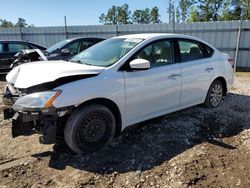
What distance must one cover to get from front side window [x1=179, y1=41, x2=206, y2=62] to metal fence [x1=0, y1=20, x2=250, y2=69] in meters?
6.61

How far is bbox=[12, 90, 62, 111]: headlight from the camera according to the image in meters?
3.26

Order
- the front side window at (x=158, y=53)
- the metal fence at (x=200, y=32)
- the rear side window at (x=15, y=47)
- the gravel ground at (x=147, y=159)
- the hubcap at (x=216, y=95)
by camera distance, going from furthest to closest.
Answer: the metal fence at (x=200, y=32), the rear side window at (x=15, y=47), the hubcap at (x=216, y=95), the front side window at (x=158, y=53), the gravel ground at (x=147, y=159)

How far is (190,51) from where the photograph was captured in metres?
5.11

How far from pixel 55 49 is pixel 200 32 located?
6.63 meters

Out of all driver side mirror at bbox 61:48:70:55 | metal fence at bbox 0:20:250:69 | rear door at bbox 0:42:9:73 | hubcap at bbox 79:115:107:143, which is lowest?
hubcap at bbox 79:115:107:143

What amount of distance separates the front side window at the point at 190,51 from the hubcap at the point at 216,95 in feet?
2.58

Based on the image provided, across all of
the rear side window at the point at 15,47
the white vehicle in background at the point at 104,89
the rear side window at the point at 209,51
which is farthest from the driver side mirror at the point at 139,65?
the rear side window at the point at 15,47

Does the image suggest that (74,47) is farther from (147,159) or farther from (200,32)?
(147,159)

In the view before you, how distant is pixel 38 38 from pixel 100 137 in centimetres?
1243

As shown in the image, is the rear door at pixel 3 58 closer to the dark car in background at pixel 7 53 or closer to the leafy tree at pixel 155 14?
the dark car in background at pixel 7 53

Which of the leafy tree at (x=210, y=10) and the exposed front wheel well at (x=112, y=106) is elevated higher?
the leafy tree at (x=210, y=10)

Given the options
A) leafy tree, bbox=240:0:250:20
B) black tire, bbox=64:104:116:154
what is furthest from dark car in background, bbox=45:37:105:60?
leafy tree, bbox=240:0:250:20

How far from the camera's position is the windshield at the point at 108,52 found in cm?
411

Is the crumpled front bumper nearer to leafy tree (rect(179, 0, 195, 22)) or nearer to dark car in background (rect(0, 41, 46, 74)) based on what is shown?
dark car in background (rect(0, 41, 46, 74))
